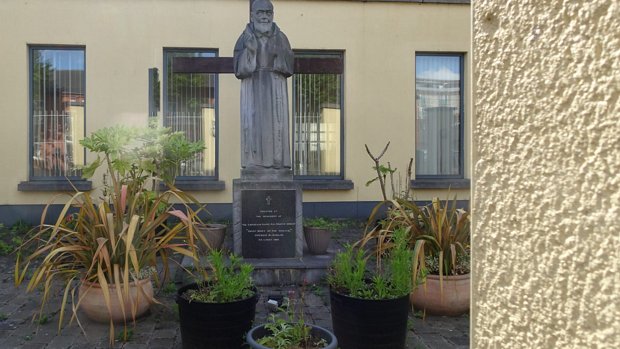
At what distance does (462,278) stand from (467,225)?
535 mm

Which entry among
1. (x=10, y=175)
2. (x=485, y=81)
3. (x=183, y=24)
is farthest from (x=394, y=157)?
(x=485, y=81)

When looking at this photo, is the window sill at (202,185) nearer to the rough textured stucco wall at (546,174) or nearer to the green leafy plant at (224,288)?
the green leafy plant at (224,288)

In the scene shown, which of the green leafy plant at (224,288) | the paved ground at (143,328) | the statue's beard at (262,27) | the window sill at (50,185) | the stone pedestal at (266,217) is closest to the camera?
the green leafy plant at (224,288)

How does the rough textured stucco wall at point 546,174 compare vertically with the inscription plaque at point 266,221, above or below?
above

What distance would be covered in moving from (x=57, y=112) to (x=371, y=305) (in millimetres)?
8631

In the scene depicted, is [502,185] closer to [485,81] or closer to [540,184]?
[540,184]

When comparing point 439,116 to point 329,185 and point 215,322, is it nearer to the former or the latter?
point 329,185

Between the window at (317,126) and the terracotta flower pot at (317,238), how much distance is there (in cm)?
393

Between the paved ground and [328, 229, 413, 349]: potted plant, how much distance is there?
1.56 ft

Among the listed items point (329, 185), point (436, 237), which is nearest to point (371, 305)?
point (436, 237)

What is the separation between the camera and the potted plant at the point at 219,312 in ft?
12.5

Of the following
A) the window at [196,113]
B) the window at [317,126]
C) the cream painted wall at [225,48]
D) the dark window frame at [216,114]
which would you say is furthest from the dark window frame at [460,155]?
the window at [196,113]

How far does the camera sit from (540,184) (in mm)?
848

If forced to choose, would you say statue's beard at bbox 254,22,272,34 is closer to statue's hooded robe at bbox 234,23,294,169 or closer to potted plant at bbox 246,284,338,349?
statue's hooded robe at bbox 234,23,294,169
